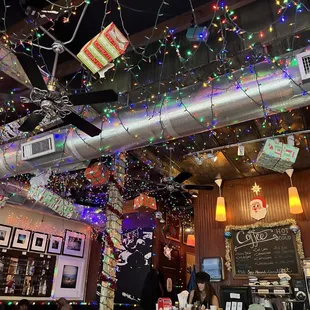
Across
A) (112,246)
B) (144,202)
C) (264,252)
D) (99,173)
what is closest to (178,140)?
(99,173)

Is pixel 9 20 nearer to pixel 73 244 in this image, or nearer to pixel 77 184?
pixel 77 184

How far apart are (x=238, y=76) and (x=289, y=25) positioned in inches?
26.2

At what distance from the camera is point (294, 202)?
5.24 meters

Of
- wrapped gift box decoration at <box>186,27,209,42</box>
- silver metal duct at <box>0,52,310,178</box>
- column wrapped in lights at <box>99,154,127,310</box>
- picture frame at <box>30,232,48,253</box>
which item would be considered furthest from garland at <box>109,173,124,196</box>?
picture frame at <box>30,232,48,253</box>

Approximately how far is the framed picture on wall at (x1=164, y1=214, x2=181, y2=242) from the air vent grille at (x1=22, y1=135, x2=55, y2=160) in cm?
489

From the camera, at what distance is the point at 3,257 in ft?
21.3

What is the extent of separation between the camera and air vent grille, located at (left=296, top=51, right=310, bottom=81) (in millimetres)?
2609

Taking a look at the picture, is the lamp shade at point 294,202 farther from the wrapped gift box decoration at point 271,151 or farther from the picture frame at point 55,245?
the picture frame at point 55,245

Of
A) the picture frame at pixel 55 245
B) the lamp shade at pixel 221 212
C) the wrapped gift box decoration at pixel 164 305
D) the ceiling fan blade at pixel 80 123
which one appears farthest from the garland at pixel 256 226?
the picture frame at pixel 55 245

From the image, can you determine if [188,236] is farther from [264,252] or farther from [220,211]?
[264,252]

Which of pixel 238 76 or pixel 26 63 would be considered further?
pixel 238 76

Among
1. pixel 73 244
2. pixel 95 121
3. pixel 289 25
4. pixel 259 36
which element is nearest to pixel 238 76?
pixel 259 36

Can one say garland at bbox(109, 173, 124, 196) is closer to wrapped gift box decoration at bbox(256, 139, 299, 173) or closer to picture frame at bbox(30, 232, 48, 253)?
wrapped gift box decoration at bbox(256, 139, 299, 173)

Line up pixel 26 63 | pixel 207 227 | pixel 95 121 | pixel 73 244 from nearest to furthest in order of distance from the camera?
pixel 26 63 → pixel 95 121 → pixel 207 227 → pixel 73 244
